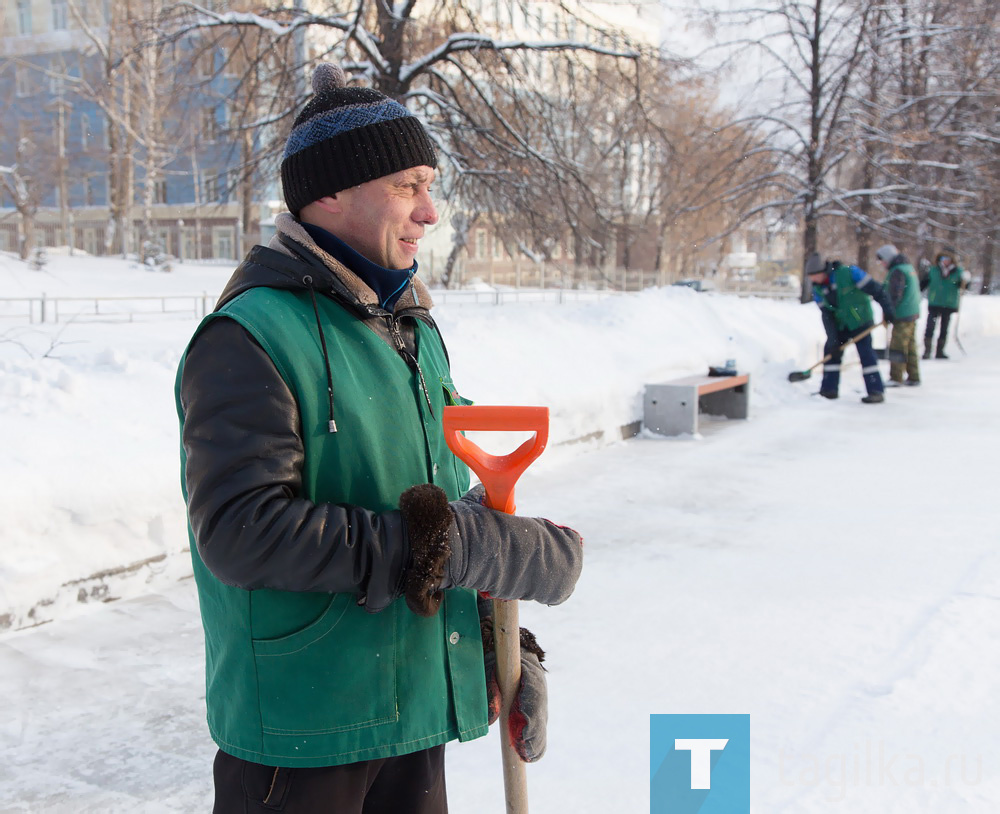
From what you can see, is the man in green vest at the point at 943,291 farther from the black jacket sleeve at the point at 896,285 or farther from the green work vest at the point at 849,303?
the green work vest at the point at 849,303

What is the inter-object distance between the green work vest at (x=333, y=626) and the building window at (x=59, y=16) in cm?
4698

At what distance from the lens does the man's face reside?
153 cm

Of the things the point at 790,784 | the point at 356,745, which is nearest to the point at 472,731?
the point at 356,745

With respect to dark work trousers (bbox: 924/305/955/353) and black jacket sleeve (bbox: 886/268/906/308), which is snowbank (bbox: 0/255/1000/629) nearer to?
black jacket sleeve (bbox: 886/268/906/308)

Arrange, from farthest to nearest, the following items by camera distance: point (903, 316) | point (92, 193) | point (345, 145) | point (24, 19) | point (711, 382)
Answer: point (92, 193)
point (24, 19)
point (903, 316)
point (711, 382)
point (345, 145)

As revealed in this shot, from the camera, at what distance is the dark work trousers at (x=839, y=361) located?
35.2ft

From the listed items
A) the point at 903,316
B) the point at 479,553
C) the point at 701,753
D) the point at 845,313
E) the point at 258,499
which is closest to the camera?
the point at 258,499

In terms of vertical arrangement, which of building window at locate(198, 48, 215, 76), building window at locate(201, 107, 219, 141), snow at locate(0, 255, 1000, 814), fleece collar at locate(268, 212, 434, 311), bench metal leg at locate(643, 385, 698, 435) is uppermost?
building window at locate(198, 48, 215, 76)

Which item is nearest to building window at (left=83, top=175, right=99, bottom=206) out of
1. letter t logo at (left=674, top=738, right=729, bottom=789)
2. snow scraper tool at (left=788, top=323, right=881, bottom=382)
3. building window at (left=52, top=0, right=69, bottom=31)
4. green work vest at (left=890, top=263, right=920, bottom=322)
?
building window at (left=52, top=0, right=69, bottom=31)

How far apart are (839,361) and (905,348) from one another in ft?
5.60

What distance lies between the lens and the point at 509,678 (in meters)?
1.66

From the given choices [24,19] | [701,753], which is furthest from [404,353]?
[24,19]

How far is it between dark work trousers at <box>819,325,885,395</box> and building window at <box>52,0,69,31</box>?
41332 mm

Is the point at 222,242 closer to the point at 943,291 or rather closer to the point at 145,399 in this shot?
the point at 943,291
